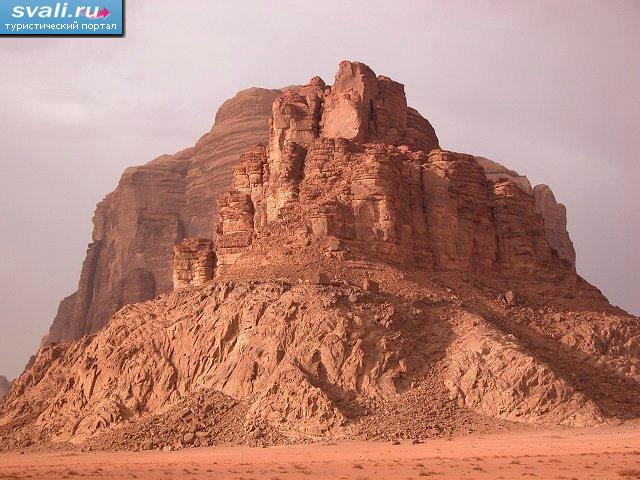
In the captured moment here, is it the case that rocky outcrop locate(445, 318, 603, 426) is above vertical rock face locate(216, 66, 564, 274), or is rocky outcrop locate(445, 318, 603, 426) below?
below

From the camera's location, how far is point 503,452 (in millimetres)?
40156

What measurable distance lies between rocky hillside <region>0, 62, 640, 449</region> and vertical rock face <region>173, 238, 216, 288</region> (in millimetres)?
165

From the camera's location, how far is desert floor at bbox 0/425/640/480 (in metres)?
34.6

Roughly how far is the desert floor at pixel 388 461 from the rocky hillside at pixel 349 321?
1.95m

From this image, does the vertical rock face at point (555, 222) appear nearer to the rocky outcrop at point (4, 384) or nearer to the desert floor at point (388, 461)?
the desert floor at point (388, 461)

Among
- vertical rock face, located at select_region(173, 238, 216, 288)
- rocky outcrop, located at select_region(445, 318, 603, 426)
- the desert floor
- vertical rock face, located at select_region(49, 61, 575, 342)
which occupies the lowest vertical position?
the desert floor

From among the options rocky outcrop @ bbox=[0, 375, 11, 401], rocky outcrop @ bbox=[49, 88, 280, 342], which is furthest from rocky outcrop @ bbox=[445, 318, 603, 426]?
rocky outcrop @ bbox=[0, 375, 11, 401]

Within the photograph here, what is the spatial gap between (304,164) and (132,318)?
15.9 m

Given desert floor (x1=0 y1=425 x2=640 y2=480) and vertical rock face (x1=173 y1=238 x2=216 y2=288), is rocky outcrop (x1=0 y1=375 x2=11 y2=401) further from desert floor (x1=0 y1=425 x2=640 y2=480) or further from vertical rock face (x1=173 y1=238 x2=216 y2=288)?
desert floor (x1=0 y1=425 x2=640 y2=480)

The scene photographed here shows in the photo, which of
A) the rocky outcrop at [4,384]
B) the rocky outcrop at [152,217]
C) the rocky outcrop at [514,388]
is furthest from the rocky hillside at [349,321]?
the rocky outcrop at [4,384]

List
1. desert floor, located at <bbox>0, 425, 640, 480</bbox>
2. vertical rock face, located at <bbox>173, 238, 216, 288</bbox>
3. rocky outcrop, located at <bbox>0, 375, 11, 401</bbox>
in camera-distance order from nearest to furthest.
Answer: desert floor, located at <bbox>0, 425, 640, 480</bbox> < vertical rock face, located at <bbox>173, 238, 216, 288</bbox> < rocky outcrop, located at <bbox>0, 375, 11, 401</bbox>

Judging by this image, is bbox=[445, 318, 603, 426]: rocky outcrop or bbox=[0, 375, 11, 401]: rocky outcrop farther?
bbox=[0, 375, 11, 401]: rocky outcrop

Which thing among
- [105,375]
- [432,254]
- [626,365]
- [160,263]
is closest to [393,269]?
[432,254]

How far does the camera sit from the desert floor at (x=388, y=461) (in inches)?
1361
